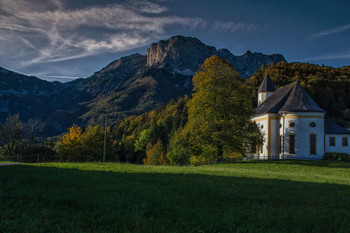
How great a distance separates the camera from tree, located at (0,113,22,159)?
152 ft

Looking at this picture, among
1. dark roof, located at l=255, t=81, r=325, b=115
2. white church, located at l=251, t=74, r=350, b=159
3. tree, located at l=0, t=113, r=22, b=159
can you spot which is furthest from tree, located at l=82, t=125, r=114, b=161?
dark roof, located at l=255, t=81, r=325, b=115

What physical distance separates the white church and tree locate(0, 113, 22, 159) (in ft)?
146

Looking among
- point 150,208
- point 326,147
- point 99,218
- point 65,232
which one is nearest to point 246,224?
point 150,208

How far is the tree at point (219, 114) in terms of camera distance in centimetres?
2762

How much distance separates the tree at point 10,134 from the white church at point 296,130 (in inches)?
1752

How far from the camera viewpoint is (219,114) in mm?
27953

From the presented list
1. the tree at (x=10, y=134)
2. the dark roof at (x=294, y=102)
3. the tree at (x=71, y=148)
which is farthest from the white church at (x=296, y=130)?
the tree at (x=10, y=134)

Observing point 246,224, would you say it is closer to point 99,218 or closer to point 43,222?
point 99,218

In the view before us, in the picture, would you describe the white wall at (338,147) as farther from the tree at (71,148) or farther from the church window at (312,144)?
the tree at (71,148)

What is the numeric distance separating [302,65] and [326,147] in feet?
219

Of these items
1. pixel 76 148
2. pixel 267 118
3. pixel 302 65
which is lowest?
pixel 76 148

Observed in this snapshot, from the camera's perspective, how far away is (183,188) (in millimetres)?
8633

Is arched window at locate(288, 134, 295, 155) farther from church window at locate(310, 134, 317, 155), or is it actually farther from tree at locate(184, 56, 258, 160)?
tree at locate(184, 56, 258, 160)

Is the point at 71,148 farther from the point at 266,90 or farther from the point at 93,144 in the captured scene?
the point at 266,90
